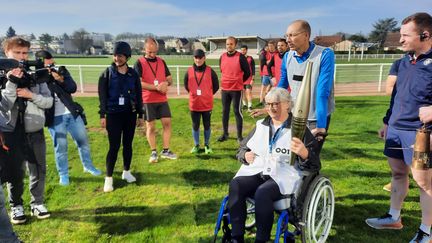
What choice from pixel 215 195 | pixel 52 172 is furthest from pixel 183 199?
pixel 52 172

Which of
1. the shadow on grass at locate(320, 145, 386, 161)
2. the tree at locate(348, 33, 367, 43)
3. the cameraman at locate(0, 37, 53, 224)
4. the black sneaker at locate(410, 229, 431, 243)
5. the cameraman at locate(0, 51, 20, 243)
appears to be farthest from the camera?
the tree at locate(348, 33, 367, 43)

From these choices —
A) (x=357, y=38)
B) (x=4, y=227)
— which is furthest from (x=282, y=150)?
(x=357, y=38)

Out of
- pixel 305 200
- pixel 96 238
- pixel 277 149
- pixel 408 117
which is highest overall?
pixel 408 117

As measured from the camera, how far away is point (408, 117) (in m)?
3.06

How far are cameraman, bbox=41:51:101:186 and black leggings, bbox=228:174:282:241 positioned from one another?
2651 mm

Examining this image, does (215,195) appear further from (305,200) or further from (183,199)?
(305,200)

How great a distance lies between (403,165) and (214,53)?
197 ft

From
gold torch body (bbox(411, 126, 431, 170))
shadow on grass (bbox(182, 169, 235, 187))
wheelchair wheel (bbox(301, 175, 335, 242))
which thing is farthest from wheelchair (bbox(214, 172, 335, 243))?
shadow on grass (bbox(182, 169, 235, 187))

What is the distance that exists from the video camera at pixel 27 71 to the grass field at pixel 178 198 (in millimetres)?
1599

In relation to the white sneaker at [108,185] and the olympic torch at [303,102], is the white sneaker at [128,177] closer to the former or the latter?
the white sneaker at [108,185]

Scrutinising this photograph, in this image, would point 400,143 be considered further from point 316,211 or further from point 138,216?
point 138,216

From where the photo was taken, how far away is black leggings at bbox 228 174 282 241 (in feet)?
8.57

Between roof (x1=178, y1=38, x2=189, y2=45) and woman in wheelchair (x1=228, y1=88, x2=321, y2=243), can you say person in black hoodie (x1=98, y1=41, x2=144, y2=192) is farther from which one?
roof (x1=178, y1=38, x2=189, y2=45)

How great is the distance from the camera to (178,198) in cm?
436
